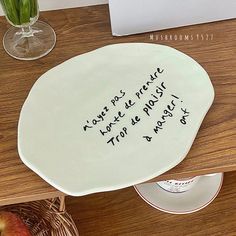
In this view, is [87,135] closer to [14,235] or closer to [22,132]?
[22,132]

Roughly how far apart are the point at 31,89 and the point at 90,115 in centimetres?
8

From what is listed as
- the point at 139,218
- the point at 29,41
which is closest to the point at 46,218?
the point at 139,218

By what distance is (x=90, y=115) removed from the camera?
0.61 m

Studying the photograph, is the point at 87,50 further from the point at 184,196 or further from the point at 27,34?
the point at 184,196

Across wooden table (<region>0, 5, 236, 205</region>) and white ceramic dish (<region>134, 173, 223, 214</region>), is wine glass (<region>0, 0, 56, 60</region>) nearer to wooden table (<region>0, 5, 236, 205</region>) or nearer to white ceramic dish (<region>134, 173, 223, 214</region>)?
wooden table (<region>0, 5, 236, 205</region>)

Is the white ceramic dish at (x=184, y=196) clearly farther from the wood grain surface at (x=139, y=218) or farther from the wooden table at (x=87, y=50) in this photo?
the wooden table at (x=87, y=50)

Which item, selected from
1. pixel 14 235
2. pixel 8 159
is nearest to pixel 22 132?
pixel 8 159

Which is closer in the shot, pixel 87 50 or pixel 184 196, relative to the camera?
pixel 87 50

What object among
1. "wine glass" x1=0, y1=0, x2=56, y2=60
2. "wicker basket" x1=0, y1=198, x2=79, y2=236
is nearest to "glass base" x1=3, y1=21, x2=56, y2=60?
"wine glass" x1=0, y1=0, x2=56, y2=60

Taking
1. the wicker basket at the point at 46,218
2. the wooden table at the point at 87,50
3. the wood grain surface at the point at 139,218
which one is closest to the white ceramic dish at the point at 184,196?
the wood grain surface at the point at 139,218

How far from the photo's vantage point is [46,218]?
2.59ft

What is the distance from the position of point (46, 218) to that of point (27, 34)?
0.28 m

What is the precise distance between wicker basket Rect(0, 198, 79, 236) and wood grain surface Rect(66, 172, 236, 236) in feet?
0.16

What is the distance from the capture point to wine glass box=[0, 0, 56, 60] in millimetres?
642
